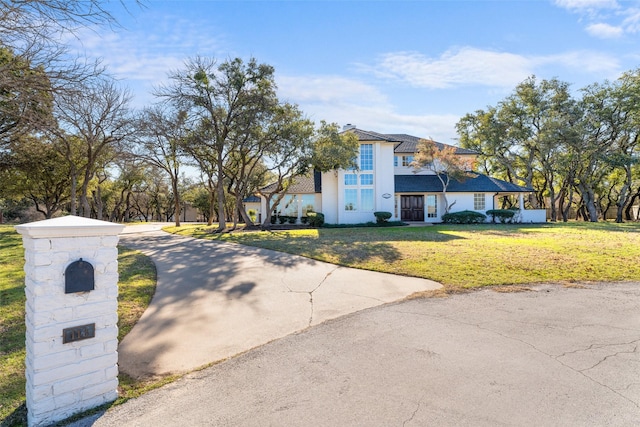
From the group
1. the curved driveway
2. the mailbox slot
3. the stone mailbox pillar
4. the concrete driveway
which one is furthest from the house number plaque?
the curved driveway

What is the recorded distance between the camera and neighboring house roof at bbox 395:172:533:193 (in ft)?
78.0

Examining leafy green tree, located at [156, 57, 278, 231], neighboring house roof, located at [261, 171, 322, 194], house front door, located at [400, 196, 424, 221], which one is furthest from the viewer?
neighboring house roof, located at [261, 171, 322, 194]

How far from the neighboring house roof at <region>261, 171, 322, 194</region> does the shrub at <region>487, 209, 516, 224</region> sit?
514 inches

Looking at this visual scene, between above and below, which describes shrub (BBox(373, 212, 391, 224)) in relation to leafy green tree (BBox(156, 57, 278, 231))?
below

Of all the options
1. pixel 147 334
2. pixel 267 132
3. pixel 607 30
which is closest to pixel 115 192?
pixel 267 132

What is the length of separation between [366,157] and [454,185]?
25.0 ft

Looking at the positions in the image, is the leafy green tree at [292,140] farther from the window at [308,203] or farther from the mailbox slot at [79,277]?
the mailbox slot at [79,277]

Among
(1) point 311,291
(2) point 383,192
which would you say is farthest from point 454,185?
(1) point 311,291

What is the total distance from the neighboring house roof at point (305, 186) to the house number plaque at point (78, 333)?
2185 centimetres

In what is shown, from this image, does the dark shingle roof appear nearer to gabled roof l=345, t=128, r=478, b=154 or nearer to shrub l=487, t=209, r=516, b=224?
gabled roof l=345, t=128, r=478, b=154

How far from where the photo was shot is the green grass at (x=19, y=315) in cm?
277

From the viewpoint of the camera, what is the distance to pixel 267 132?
1947 cm

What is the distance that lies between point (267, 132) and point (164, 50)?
13.0 m

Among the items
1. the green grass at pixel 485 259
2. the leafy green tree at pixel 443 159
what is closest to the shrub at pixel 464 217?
the leafy green tree at pixel 443 159
